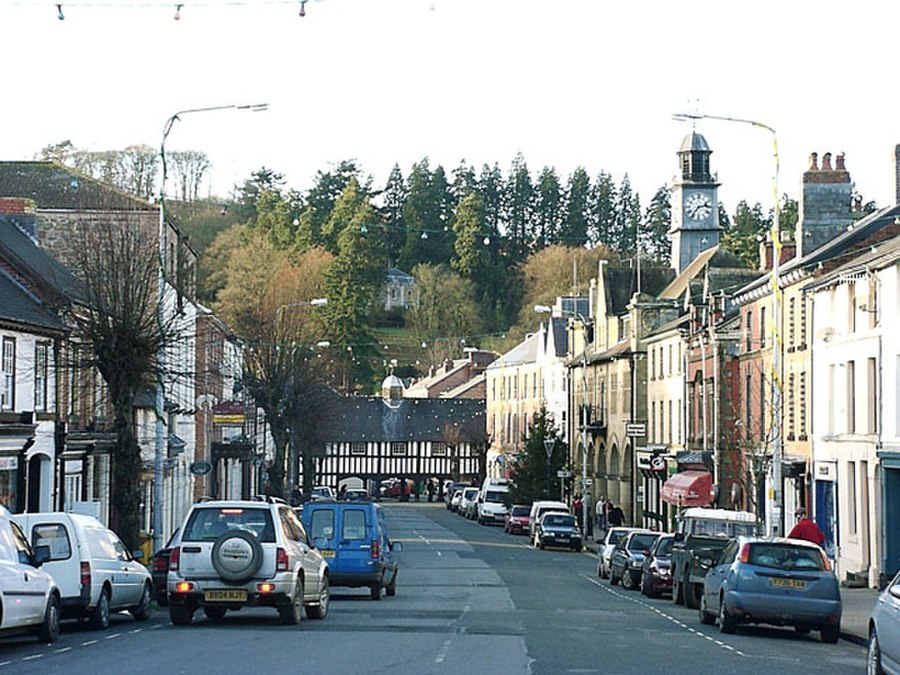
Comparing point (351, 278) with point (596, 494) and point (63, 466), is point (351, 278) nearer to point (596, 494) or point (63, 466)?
point (596, 494)

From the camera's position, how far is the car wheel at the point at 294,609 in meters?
23.4

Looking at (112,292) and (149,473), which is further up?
(112,292)

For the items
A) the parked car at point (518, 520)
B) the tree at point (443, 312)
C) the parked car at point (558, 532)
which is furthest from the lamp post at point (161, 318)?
the tree at point (443, 312)

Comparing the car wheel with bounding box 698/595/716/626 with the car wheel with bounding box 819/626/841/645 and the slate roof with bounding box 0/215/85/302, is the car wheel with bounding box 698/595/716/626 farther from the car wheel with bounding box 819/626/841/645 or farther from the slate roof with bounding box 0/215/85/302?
the slate roof with bounding box 0/215/85/302

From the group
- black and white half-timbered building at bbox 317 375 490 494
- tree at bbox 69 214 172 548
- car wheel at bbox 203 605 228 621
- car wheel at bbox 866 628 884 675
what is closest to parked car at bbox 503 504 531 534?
tree at bbox 69 214 172 548

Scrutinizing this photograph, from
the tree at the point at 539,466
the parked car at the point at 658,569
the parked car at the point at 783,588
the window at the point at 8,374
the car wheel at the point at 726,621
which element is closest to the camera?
the parked car at the point at 783,588

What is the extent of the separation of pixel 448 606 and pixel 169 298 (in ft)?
58.0

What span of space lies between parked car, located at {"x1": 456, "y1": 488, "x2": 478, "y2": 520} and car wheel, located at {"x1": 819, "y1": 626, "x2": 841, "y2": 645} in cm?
6541

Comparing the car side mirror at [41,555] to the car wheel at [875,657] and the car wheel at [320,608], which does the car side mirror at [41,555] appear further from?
the car wheel at [875,657]

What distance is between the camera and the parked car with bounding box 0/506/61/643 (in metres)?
19.1

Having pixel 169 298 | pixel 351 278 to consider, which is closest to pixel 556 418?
pixel 351 278

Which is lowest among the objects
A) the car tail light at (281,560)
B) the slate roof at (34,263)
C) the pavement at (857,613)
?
the pavement at (857,613)

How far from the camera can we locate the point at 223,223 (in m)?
126

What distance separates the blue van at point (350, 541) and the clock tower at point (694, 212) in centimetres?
5662
